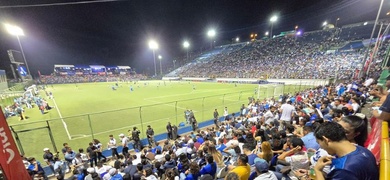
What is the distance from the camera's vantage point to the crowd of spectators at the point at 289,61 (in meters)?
41.2

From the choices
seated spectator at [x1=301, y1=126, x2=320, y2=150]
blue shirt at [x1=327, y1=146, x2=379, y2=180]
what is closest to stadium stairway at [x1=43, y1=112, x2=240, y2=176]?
seated spectator at [x1=301, y1=126, x2=320, y2=150]

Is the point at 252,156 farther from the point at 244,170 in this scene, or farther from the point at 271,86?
the point at 271,86

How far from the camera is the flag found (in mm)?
2539

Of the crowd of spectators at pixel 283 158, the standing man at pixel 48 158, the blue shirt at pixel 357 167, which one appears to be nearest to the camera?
the blue shirt at pixel 357 167

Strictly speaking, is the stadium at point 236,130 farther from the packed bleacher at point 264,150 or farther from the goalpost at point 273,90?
the goalpost at point 273,90

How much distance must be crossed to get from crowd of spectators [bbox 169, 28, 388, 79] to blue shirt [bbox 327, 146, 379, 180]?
129 ft

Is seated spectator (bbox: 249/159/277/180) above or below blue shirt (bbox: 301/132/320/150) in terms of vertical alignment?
above

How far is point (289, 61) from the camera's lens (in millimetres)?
55625

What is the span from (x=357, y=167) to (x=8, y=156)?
14.9 ft

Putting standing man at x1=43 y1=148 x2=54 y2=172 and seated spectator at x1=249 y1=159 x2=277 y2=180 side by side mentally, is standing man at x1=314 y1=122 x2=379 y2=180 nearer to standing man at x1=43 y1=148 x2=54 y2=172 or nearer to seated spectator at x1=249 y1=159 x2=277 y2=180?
seated spectator at x1=249 y1=159 x2=277 y2=180

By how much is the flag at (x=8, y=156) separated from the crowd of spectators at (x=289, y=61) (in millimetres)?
41919

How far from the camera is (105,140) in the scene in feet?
43.3

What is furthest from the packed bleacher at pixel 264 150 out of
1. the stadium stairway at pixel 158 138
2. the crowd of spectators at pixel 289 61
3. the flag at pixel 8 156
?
the crowd of spectators at pixel 289 61

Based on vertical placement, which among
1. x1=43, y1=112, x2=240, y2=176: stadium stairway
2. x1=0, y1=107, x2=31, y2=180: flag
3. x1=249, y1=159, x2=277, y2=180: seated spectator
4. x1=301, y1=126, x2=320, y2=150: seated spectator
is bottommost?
x1=43, y1=112, x2=240, y2=176: stadium stairway
